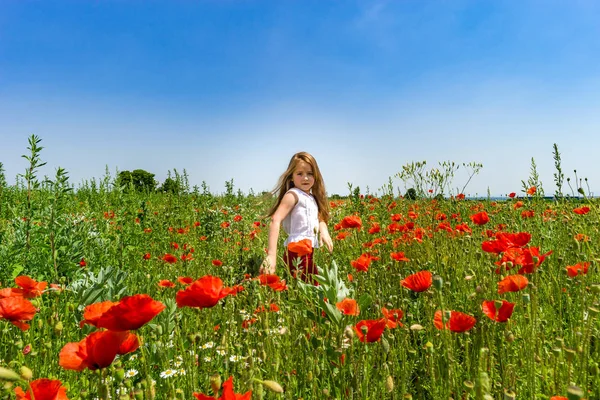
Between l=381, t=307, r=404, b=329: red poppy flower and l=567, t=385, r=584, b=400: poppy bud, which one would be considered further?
l=381, t=307, r=404, b=329: red poppy flower

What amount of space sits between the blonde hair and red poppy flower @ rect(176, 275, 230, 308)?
10.3ft

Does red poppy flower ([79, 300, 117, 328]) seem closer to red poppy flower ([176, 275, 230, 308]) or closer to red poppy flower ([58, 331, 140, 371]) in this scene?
red poppy flower ([58, 331, 140, 371])

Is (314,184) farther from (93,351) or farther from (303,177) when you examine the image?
(93,351)

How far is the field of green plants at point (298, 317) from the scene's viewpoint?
4.66 ft

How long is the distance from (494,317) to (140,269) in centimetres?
375

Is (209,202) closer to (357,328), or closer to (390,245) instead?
(390,245)

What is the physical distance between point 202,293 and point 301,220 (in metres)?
2.89

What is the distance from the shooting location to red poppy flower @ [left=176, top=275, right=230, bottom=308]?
4.62 feet

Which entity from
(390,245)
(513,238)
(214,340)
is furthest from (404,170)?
(214,340)

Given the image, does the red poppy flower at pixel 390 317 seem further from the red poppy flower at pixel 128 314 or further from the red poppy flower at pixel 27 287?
the red poppy flower at pixel 27 287

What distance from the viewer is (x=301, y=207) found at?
4.31m

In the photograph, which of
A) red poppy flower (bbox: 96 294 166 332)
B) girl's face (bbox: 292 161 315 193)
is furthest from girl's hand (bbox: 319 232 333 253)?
red poppy flower (bbox: 96 294 166 332)

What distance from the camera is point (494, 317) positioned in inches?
63.1

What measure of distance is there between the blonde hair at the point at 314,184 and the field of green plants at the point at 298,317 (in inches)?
20.1
